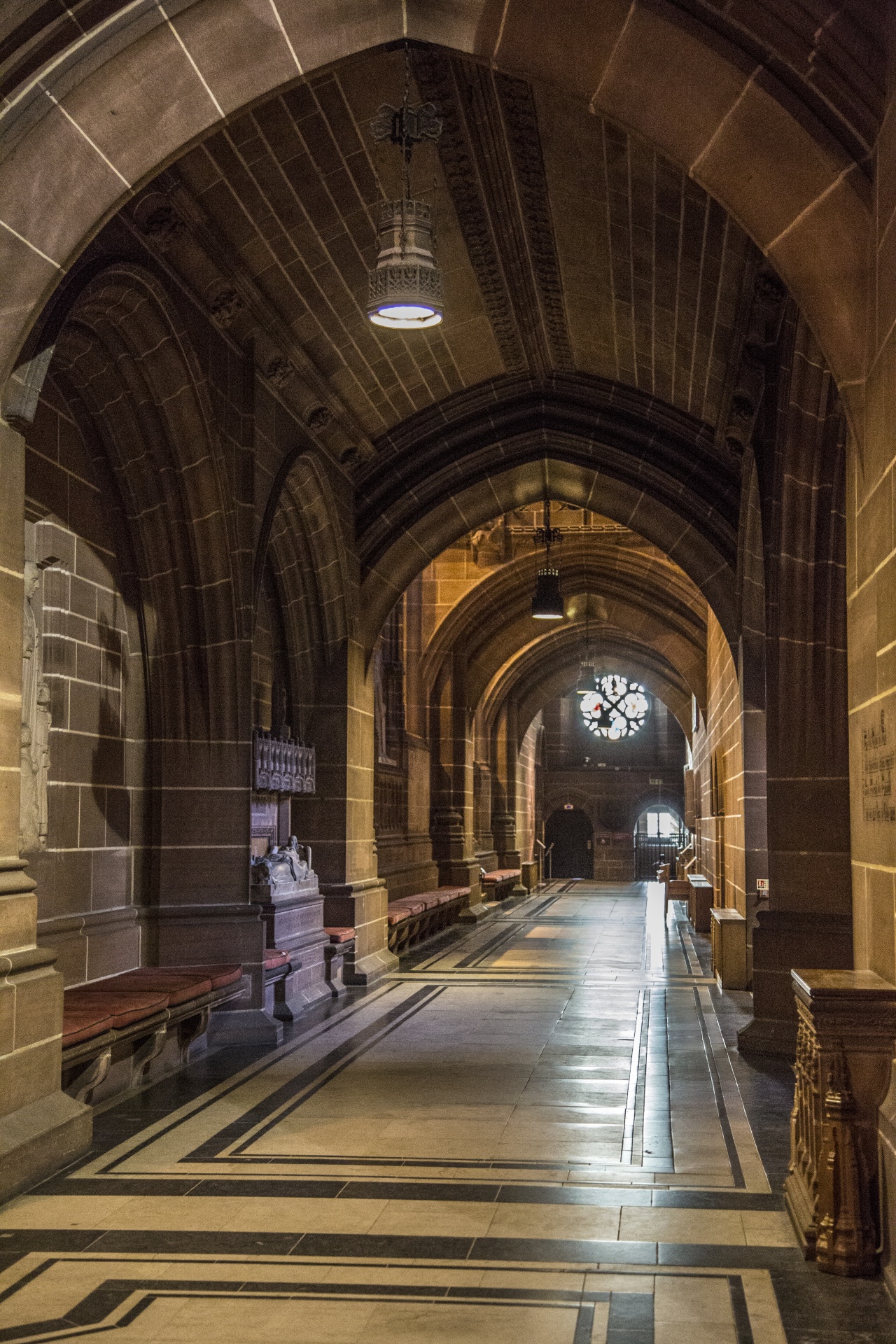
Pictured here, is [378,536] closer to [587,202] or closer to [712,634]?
[587,202]

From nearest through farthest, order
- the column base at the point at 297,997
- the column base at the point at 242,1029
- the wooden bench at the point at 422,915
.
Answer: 1. the column base at the point at 242,1029
2. the column base at the point at 297,997
3. the wooden bench at the point at 422,915

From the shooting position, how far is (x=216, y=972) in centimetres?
782

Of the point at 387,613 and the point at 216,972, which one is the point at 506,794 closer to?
the point at 387,613

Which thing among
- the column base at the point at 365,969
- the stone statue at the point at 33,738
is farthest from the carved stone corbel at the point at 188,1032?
the column base at the point at 365,969

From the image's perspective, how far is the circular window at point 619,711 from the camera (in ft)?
117

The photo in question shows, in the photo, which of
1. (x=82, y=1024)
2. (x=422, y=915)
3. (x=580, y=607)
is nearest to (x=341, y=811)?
(x=422, y=915)

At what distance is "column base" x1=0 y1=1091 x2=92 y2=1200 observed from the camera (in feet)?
16.0

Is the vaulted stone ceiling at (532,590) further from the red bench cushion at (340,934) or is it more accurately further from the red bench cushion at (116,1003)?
the red bench cushion at (116,1003)

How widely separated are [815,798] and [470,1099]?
2869 millimetres

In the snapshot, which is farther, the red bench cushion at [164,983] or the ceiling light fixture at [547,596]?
the ceiling light fixture at [547,596]

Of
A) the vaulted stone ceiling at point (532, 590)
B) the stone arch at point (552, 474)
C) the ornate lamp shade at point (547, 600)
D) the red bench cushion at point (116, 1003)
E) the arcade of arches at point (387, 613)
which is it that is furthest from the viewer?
the vaulted stone ceiling at point (532, 590)

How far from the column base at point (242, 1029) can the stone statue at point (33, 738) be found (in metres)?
2.14

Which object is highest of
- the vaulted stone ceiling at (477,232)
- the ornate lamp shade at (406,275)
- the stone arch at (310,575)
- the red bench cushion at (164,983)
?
the vaulted stone ceiling at (477,232)

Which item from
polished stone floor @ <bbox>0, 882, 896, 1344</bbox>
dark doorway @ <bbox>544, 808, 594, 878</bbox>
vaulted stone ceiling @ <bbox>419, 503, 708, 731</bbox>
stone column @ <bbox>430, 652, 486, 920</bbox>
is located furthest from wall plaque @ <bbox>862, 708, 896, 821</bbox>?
dark doorway @ <bbox>544, 808, 594, 878</bbox>
